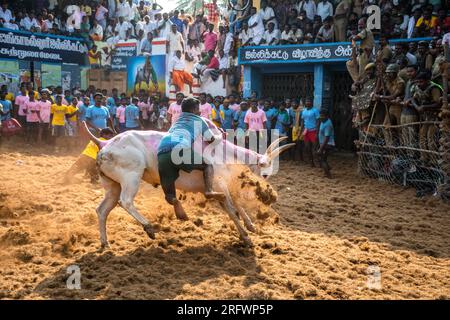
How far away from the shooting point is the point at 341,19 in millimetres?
14781

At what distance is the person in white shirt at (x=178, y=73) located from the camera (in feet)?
61.7

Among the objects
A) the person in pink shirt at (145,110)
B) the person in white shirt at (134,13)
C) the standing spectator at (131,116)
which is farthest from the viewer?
the person in white shirt at (134,13)

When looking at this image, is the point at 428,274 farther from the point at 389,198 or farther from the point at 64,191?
the point at 64,191

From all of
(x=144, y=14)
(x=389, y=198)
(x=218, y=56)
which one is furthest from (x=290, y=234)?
(x=144, y=14)

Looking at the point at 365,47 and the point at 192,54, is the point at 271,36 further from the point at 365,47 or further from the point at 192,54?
the point at 365,47

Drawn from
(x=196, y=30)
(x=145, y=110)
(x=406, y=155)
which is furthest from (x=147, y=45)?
(x=406, y=155)

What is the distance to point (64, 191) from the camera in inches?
358

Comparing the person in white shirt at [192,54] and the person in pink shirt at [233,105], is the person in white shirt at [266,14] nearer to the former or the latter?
the person in pink shirt at [233,105]

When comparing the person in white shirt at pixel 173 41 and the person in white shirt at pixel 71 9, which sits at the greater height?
the person in white shirt at pixel 71 9

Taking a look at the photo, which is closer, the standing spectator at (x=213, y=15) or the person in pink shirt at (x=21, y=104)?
the person in pink shirt at (x=21, y=104)

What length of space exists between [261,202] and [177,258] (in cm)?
160

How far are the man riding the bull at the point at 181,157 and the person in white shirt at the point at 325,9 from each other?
10.9 meters

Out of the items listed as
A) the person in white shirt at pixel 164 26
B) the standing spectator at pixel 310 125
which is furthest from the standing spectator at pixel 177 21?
the standing spectator at pixel 310 125

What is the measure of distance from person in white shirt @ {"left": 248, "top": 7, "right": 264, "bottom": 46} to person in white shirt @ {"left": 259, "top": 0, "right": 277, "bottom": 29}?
129 millimetres
